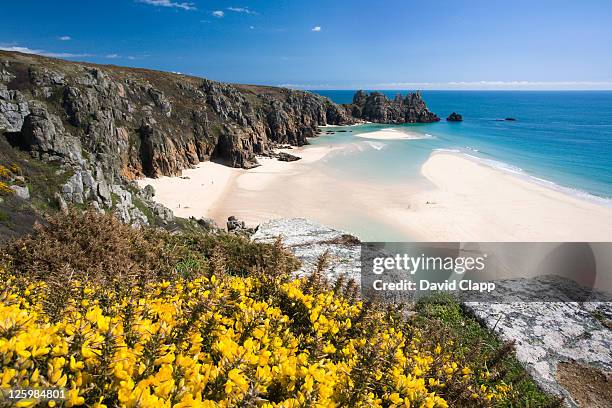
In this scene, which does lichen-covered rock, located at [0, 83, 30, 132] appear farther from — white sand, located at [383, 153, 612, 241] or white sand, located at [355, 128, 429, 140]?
white sand, located at [355, 128, 429, 140]

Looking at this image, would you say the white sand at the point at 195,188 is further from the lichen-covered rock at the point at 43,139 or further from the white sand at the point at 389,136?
the white sand at the point at 389,136

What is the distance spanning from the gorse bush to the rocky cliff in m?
20.0

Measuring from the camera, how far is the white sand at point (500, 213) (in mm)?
29703

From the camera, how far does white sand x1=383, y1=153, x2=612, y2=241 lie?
29703 mm

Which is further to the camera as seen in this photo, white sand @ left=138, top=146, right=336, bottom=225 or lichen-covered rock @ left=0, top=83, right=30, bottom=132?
white sand @ left=138, top=146, right=336, bottom=225

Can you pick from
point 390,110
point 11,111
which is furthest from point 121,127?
point 390,110

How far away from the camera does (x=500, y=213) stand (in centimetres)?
3466

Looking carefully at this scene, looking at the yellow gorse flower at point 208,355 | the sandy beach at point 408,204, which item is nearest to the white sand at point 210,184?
the sandy beach at point 408,204

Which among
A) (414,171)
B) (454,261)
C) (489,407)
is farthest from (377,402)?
(414,171)

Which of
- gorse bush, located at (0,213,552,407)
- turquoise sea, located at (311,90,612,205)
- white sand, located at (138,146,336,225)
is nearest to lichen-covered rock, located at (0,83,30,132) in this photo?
white sand, located at (138,146,336,225)

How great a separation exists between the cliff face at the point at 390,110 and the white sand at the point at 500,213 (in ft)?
288

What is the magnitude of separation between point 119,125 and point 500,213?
49.6 metres

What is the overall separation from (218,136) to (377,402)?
6419 centimetres

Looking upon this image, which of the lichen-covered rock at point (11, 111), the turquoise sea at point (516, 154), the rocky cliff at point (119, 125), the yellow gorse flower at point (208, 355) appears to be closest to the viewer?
the yellow gorse flower at point (208, 355)
